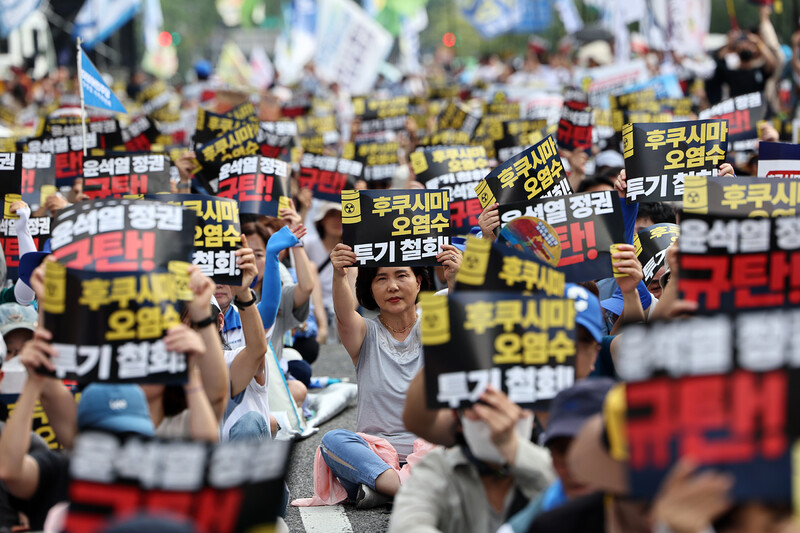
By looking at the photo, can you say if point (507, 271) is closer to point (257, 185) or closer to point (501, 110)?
point (257, 185)

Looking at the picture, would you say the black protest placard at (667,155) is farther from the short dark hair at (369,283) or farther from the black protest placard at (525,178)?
the short dark hair at (369,283)

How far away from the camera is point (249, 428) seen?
17.2 ft

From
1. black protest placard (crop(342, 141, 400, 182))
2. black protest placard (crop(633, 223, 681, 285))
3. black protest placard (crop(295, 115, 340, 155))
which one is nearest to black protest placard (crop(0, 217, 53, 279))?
black protest placard (crop(633, 223, 681, 285))

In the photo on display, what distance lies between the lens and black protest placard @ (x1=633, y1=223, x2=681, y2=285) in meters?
5.94

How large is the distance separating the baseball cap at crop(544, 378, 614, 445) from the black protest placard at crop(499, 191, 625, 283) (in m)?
1.96

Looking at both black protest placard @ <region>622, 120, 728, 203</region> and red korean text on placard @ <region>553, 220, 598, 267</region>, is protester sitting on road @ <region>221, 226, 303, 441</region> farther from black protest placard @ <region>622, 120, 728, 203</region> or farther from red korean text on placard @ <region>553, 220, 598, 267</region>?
black protest placard @ <region>622, 120, 728, 203</region>

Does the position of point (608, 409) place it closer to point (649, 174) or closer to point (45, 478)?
point (45, 478)

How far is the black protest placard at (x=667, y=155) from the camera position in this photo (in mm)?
6379

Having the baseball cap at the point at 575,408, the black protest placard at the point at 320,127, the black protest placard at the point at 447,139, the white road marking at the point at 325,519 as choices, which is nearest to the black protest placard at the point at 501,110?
the black protest placard at the point at 320,127

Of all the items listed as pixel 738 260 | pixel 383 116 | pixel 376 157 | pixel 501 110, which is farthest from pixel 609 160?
pixel 738 260

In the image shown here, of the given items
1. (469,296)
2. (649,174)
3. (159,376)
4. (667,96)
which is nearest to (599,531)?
(469,296)

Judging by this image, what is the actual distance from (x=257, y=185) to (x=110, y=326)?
3.85m

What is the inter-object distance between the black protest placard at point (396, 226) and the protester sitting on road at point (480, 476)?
2.08 metres

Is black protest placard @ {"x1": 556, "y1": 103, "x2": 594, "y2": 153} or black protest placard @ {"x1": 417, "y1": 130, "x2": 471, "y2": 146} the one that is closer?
black protest placard @ {"x1": 556, "y1": 103, "x2": 594, "y2": 153}
